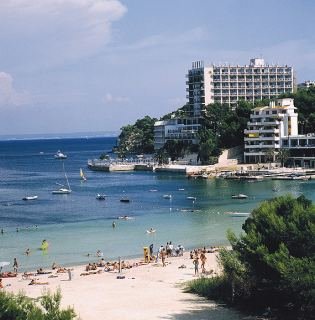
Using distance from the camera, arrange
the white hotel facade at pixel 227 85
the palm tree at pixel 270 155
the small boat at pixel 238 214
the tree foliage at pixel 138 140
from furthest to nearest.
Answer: the tree foliage at pixel 138 140, the white hotel facade at pixel 227 85, the palm tree at pixel 270 155, the small boat at pixel 238 214

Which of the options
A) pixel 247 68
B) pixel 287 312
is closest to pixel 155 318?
pixel 287 312

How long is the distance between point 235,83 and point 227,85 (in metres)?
2.22

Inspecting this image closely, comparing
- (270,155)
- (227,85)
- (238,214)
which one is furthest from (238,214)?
(227,85)

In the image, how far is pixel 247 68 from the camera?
16975 centimetres

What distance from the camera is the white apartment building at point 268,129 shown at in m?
123

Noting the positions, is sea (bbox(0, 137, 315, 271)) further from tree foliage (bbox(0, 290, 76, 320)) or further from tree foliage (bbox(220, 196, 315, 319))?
tree foliage (bbox(0, 290, 76, 320))

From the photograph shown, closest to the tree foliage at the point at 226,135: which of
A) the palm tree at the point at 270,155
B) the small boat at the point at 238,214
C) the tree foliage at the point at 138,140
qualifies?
the palm tree at the point at 270,155

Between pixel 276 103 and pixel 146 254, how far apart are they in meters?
87.2

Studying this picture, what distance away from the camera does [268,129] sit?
407 feet

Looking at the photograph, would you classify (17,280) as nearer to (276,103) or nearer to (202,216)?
(202,216)

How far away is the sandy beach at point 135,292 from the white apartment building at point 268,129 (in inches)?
3115

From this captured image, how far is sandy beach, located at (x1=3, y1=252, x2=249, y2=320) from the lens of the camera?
30.4 m

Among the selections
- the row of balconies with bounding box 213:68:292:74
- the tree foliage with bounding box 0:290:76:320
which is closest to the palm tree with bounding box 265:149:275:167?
the row of balconies with bounding box 213:68:292:74

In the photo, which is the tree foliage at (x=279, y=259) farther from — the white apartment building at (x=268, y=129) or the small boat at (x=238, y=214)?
the white apartment building at (x=268, y=129)
